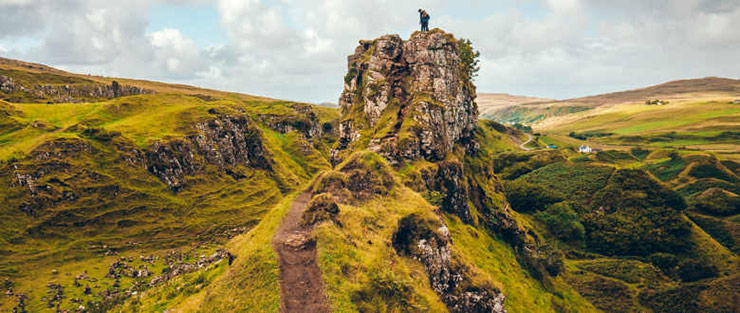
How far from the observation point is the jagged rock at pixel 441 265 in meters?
29.8

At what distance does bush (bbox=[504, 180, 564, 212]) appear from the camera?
91.5 metres

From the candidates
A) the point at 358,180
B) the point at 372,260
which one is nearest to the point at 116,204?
the point at 358,180

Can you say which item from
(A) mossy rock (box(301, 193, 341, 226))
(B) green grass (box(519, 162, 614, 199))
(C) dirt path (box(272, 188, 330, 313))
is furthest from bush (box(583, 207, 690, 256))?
(C) dirt path (box(272, 188, 330, 313))

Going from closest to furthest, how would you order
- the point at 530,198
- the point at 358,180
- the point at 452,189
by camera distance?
the point at 358,180 < the point at 452,189 < the point at 530,198

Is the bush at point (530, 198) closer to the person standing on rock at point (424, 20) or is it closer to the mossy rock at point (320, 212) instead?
the person standing on rock at point (424, 20)

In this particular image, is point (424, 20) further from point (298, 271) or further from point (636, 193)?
point (636, 193)

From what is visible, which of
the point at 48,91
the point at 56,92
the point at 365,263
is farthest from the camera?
the point at 56,92

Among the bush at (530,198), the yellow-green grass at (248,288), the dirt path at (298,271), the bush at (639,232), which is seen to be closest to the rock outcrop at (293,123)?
the bush at (530,198)

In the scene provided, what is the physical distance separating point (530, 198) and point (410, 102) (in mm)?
55441

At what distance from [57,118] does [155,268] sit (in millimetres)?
52192

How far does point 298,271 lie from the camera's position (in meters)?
21.2

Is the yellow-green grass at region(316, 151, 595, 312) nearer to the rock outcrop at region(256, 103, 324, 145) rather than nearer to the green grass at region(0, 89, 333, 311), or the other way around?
the green grass at region(0, 89, 333, 311)

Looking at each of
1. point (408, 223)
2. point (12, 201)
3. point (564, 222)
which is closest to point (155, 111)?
point (12, 201)

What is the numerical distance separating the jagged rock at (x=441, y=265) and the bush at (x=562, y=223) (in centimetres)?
6575
